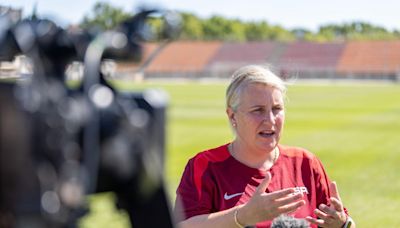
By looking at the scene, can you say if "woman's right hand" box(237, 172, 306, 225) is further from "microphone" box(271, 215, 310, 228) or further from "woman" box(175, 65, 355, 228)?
"woman" box(175, 65, 355, 228)

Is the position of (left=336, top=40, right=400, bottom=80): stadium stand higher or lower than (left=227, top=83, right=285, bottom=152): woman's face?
lower

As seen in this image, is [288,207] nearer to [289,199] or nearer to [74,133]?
[289,199]

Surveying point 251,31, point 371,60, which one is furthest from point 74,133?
point 251,31

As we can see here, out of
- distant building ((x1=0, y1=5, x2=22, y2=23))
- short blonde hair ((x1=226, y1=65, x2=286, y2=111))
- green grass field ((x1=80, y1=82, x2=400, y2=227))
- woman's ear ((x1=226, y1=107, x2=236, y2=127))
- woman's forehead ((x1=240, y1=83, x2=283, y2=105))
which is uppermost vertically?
distant building ((x1=0, y1=5, x2=22, y2=23))

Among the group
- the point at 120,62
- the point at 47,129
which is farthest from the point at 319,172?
the point at 47,129

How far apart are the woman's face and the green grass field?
498 mm

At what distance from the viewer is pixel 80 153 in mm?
1388

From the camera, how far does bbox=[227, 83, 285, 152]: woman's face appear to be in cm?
335

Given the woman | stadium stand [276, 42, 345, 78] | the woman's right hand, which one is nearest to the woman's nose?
the woman

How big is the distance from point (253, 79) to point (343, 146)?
12.1 m

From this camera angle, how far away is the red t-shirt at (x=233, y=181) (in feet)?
11.0

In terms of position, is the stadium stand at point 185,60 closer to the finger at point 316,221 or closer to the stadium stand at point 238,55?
the stadium stand at point 238,55

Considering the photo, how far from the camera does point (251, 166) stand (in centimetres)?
345

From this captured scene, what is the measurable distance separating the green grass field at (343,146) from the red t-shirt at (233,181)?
432 millimetres
